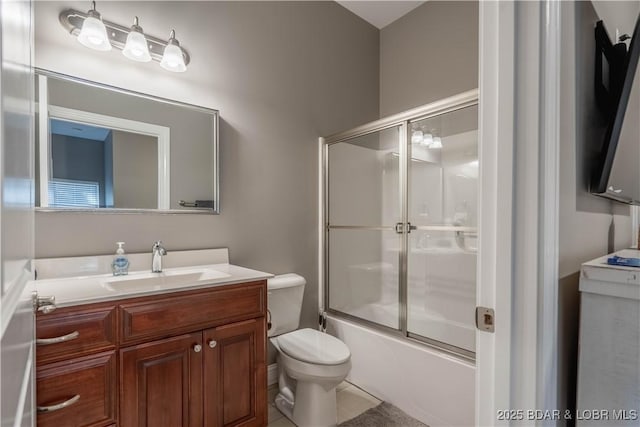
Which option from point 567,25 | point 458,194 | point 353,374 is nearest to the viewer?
point 567,25

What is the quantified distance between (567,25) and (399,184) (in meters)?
1.44

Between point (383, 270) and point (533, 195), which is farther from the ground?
point (533, 195)

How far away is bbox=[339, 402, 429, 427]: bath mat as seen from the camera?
181 cm

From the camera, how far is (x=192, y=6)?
1.90 meters

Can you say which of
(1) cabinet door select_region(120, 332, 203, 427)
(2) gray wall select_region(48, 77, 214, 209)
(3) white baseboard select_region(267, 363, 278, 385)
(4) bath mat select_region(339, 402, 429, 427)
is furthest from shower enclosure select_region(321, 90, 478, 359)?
(1) cabinet door select_region(120, 332, 203, 427)

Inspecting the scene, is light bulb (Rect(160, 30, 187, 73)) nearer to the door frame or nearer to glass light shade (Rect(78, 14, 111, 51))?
glass light shade (Rect(78, 14, 111, 51))

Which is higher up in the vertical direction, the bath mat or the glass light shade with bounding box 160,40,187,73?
the glass light shade with bounding box 160,40,187,73

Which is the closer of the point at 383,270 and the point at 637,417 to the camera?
the point at 637,417

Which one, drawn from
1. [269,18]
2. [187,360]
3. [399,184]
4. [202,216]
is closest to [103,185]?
[202,216]

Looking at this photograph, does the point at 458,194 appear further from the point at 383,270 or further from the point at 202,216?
the point at 202,216

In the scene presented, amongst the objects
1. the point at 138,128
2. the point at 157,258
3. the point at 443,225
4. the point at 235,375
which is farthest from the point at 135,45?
the point at 443,225

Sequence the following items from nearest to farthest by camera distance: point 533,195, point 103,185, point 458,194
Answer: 1. point 533,195
2. point 103,185
3. point 458,194

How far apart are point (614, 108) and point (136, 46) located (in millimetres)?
1973

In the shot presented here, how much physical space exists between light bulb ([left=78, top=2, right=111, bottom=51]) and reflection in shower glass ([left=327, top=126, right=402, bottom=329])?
155cm
